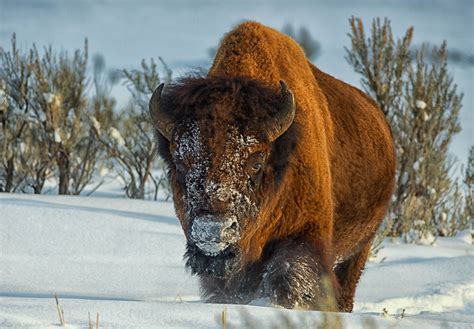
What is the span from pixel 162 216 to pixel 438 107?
4.06 m

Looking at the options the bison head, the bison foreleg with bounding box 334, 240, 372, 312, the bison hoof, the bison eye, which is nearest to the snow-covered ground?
the bison foreleg with bounding box 334, 240, 372, 312

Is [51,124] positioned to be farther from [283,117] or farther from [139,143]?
[283,117]

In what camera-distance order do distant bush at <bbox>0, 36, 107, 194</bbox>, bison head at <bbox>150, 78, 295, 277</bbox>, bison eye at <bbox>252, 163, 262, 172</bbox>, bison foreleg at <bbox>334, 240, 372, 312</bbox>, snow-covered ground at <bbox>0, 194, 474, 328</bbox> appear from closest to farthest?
1. bison head at <bbox>150, 78, 295, 277</bbox>
2. bison eye at <bbox>252, 163, 262, 172</bbox>
3. snow-covered ground at <bbox>0, 194, 474, 328</bbox>
4. bison foreleg at <bbox>334, 240, 372, 312</bbox>
5. distant bush at <bbox>0, 36, 107, 194</bbox>

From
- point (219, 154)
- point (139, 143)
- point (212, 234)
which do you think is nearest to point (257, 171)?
point (219, 154)

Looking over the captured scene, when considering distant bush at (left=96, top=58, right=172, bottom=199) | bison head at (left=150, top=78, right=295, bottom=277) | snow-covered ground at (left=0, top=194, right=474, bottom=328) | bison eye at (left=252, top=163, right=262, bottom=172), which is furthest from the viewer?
distant bush at (left=96, top=58, right=172, bottom=199)

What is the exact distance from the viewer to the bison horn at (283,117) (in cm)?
454

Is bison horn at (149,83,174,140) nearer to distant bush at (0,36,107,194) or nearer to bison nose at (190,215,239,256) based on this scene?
bison nose at (190,215,239,256)

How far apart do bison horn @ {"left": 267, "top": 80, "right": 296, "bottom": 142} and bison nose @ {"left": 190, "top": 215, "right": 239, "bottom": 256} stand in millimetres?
639

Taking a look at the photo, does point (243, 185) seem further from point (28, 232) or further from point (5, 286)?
point (28, 232)

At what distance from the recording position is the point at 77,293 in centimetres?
582

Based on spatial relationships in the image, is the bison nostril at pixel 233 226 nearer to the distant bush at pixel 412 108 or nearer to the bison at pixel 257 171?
the bison at pixel 257 171

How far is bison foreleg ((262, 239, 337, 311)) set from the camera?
4660 millimetres

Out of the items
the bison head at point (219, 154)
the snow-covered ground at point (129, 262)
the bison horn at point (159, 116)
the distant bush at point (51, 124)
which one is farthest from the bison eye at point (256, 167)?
the distant bush at point (51, 124)

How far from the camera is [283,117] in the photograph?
4.55 meters
